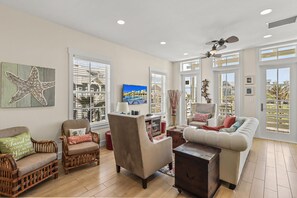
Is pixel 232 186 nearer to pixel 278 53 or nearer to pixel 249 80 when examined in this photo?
pixel 249 80

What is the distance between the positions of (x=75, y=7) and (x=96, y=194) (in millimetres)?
3024

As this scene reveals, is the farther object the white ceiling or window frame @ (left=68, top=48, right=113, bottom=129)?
window frame @ (left=68, top=48, right=113, bottom=129)

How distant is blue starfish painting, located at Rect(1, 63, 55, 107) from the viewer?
8.56 feet

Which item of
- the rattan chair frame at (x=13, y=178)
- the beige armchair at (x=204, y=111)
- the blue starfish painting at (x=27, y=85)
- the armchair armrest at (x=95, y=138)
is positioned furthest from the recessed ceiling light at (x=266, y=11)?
the rattan chair frame at (x=13, y=178)

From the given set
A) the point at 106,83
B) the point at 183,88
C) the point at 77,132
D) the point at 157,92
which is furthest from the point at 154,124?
the point at 77,132

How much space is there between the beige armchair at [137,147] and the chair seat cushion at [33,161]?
1.02 metres

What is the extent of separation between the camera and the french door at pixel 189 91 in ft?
20.2

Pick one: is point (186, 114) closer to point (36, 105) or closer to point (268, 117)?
point (268, 117)

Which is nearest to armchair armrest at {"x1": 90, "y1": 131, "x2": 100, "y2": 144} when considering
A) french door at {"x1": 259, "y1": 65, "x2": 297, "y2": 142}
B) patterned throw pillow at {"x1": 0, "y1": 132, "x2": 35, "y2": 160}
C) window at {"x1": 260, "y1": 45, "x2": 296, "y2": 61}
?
patterned throw pillow at {"x1": 0, "y1": 132, "x2": 35, "y2": 160}

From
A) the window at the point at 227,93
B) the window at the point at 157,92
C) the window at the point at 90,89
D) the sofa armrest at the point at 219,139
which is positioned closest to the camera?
the sofa armrest at the point at 219,139

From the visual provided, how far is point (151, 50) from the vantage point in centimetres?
510

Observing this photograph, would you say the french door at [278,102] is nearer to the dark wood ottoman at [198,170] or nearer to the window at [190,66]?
the window at [190,66]

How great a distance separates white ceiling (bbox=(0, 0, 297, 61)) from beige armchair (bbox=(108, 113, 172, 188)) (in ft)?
6.30

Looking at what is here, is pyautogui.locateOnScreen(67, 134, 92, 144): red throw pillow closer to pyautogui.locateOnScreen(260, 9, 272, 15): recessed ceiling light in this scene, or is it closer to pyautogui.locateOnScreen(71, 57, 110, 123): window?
pyautogui.locateOnScreen(71, 57, 110, 123): window
